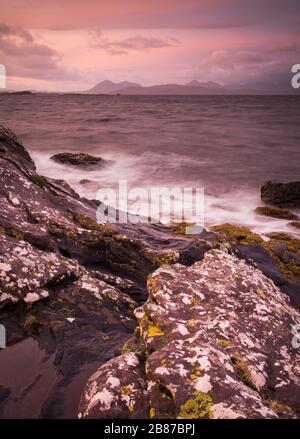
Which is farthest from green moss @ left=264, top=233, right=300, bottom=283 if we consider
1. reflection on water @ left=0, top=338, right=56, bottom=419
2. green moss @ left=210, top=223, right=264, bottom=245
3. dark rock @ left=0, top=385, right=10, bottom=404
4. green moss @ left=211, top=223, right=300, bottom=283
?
dark rock @ left=0, top=385, right=10, bottom=404

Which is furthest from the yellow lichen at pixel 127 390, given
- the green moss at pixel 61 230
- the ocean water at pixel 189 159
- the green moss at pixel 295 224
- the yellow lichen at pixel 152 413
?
the green moss at pixel 295 224

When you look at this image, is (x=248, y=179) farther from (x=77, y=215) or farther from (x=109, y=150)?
(x=77, y=215)

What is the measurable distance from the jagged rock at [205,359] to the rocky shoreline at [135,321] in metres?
0.01

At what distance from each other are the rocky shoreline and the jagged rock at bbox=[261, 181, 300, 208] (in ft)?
43.7

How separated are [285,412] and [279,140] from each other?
5244 centimetres

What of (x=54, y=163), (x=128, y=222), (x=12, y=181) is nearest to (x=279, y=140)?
(x=54, y=163)

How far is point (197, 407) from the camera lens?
350 cm

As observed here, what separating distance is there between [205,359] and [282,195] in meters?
18.6

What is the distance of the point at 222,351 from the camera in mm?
4301

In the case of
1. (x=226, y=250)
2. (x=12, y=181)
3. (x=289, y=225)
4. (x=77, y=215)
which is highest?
(x=12, y=181)

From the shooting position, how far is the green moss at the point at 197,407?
3.46 m

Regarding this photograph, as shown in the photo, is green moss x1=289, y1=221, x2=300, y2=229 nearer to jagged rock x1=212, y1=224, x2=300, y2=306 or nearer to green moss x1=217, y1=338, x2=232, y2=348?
jagged rock x1=212, y1=224, x2=300, y2=306

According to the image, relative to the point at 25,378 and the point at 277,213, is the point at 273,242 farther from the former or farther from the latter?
the point at 25,378

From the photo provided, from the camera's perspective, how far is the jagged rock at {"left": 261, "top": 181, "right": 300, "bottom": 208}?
20.4 metres
